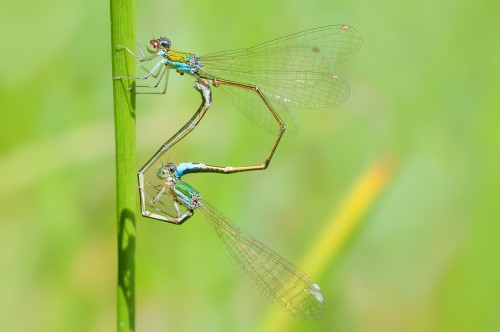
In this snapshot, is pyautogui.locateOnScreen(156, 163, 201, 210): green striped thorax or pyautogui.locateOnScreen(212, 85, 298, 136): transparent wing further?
pyautogui.locateOnScreen(212, 85, 298, 136): transparent wing

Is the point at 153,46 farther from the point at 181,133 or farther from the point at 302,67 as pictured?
the point at 302,67

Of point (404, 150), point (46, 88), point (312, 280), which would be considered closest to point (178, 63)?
point (46, 88)

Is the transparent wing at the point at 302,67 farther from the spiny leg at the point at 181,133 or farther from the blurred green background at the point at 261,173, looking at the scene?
the blurred green background at the point at 261,173

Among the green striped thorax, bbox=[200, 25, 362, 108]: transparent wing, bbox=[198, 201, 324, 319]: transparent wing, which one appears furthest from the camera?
bbox=[200, 25, 362, 108]: transparent wing

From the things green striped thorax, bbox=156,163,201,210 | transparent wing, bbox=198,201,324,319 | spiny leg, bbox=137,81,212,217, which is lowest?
transparent wing, bbox=198,201,324,319

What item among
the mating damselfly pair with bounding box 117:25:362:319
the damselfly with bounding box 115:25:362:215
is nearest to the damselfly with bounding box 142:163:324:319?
the mating damselfly pair with bounding box 117:25:362:319

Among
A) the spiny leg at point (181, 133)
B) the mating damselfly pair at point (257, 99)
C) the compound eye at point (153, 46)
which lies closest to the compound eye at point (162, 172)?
the mating damselfly pair at point (257, 99)

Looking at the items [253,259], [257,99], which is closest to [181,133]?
[253,259]

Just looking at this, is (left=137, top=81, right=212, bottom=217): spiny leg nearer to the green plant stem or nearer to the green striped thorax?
the green striped thorax
